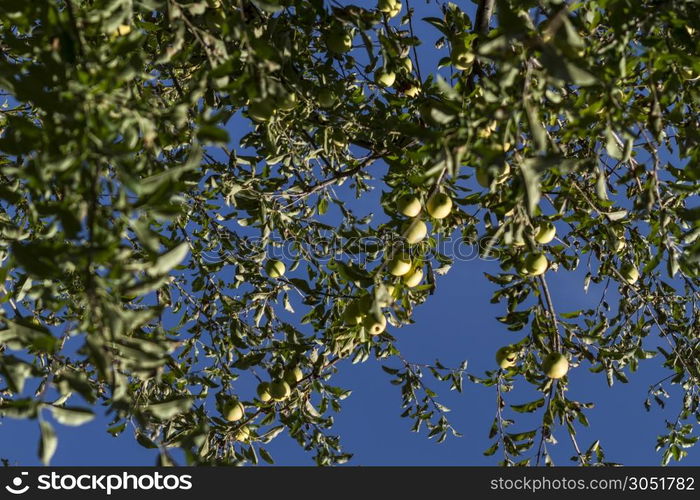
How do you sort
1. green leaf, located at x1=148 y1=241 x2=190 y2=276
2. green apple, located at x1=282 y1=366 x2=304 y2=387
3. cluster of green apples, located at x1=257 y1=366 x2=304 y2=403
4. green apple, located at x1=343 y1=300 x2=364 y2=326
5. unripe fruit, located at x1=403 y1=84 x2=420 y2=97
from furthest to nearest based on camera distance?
unripe fruit, located at x1=403 y1=84 x2=420 y2=97 → green apple, located at x1=282 y1=366 x2=304 y2=387 → cluster of green apples, located at x1=257 y1=366 x2=304 y2=403 → green apple, located at x1=343 y1=300 x2=364 y2=326 → green leaf, located at x1=148 y1=241 x2=190 y2=276

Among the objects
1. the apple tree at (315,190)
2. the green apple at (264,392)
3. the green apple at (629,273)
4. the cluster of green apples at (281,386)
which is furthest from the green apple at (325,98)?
the green apple at (629,273)

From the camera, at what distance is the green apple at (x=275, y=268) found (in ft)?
13.8

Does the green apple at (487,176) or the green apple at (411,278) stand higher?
the green apple at (411,278)

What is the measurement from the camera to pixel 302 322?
3.94 meters

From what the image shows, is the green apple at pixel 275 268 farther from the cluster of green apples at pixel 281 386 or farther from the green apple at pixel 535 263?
the green apple at pixel 535 263

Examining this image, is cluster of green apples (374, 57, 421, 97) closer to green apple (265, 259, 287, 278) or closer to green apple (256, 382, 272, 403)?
green apple (265, 259, 287, 278)

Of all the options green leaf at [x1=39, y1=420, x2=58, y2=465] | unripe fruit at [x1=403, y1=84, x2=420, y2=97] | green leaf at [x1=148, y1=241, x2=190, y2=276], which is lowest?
green leaf at [x1=39, y1=420, x2=58, y2=465]

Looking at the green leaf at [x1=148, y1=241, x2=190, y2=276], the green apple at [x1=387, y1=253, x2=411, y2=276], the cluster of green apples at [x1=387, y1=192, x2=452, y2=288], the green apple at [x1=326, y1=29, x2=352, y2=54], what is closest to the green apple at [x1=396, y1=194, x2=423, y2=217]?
the cluster of green apples at [x1=387, y1=192, x2=452, y2=288]

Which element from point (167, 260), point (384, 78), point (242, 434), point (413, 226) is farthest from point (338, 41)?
point (242, 434)

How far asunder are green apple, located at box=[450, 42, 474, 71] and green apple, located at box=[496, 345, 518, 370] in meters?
1.64

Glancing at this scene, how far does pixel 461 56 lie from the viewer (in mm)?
3406

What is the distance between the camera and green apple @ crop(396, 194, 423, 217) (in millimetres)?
2945

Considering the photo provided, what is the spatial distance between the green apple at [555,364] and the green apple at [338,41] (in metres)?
2.01

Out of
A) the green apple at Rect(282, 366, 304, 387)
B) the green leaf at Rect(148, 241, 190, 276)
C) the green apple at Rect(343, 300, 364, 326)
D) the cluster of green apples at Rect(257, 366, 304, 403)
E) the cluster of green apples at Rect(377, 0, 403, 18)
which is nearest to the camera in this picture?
the green leaf at Rect(148, 241, 190, 276)
